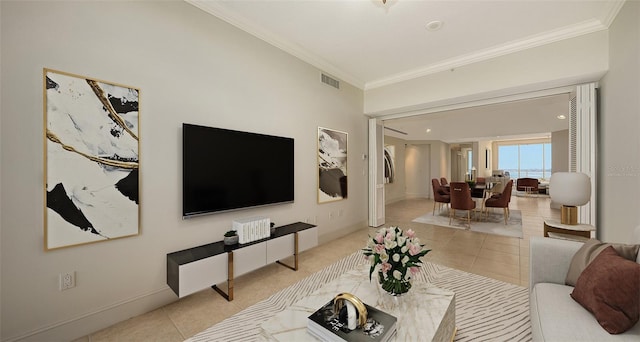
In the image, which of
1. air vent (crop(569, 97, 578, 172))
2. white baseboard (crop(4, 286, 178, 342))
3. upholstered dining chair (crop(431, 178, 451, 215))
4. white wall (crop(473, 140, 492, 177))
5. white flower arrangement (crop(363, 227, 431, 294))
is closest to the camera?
white flower arrangement (crop(363, 227, 431, 294))

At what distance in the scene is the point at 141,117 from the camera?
2.13m

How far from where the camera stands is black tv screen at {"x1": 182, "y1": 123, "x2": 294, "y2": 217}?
7.85ft

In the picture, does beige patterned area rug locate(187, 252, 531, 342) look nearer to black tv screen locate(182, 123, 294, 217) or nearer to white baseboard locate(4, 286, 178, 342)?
white baseboard locate(4, 286, 178, 342)

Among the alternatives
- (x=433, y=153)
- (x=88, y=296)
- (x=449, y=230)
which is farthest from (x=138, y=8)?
(x=433, y=153)

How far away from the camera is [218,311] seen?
2172 millimetres

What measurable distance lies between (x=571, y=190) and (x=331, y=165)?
2.92 m

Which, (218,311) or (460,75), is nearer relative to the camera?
(218,311)

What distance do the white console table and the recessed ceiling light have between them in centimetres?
303

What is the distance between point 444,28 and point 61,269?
446 cm

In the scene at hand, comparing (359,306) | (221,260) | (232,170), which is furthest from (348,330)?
(232,170)

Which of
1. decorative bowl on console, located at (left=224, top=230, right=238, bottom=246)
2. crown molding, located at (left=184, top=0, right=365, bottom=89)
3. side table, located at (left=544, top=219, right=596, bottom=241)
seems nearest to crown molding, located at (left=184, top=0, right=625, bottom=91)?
crown molding, located at (left=184, top=0, right=365, bottom=89)

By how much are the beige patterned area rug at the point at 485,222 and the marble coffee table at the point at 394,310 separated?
396cm

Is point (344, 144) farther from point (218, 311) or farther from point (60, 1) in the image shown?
point (60, 1)

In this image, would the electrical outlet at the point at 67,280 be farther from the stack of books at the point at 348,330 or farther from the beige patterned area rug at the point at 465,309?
the stack of books at the point at 348,330
